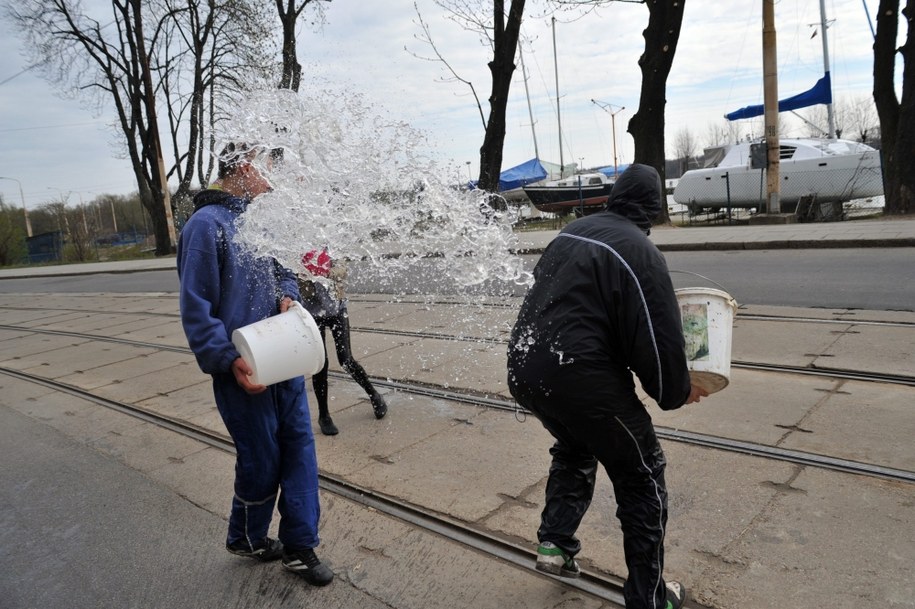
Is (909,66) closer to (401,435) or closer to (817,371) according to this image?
(817,371)

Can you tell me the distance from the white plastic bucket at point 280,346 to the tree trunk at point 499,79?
631 inches

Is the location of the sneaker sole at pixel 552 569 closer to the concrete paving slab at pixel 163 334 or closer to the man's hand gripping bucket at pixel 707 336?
the man's hand gripping bucket at pixel 707 336

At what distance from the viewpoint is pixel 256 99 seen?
11.7ft

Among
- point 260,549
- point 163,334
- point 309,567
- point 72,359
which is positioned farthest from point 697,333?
point 163,334

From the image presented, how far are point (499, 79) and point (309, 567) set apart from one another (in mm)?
17801

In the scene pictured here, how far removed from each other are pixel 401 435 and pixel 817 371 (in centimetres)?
312

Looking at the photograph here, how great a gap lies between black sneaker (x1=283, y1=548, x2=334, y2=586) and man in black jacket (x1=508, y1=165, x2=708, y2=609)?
4.18 ft

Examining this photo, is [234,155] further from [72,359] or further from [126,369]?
[72,359]

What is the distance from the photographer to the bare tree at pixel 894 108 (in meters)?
14.9

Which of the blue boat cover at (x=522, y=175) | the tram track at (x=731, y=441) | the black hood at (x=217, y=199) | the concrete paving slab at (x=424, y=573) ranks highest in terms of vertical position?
the blue boat cover at (x=522, y=175)

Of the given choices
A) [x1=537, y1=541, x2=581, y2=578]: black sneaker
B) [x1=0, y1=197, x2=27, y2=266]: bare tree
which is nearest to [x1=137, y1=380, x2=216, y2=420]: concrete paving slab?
[x1=537, y1=541, x2=581, y2=578]: black sneaker

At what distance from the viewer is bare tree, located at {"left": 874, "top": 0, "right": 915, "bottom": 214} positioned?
14945 mm

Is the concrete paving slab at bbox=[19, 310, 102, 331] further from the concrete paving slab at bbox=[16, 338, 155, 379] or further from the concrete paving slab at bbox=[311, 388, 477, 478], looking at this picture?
the concrete paving slab at bbox=[311, 388, 477, 478]

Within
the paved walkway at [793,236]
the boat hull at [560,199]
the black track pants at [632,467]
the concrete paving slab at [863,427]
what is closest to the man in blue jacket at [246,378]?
the black track pants at [632,467]
